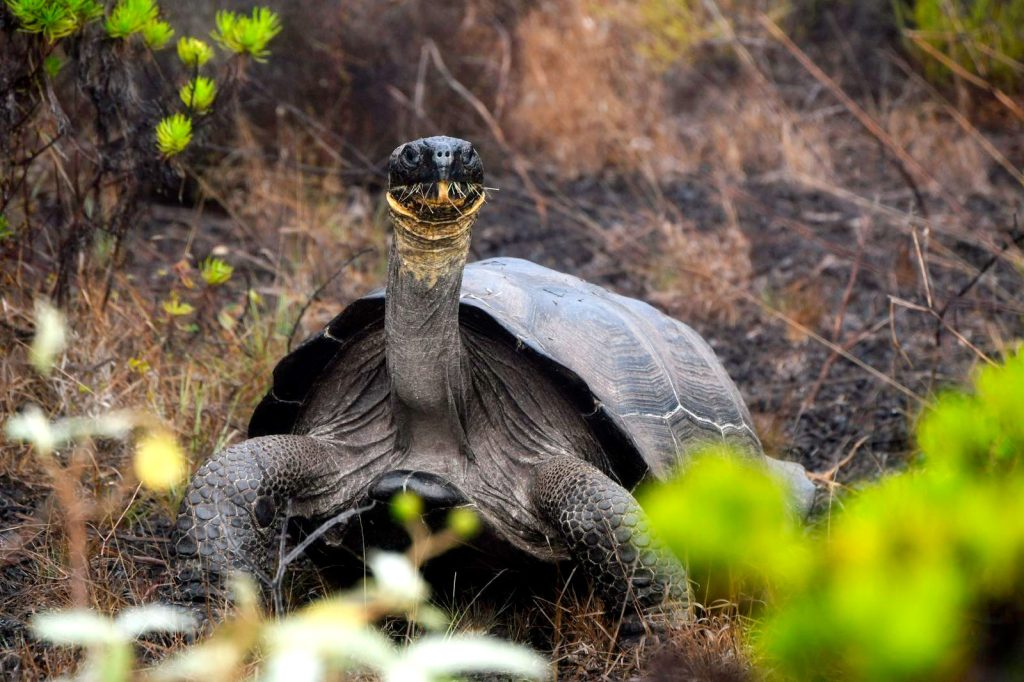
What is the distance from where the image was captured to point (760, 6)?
330 inches

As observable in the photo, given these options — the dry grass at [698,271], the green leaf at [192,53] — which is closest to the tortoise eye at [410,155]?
the green leaf at [192,53]

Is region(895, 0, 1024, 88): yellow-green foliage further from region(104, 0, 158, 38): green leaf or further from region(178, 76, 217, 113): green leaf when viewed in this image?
region(104, 0, 158, 38): green leaf

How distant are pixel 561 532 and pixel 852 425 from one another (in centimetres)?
199

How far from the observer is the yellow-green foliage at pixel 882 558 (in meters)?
0.84

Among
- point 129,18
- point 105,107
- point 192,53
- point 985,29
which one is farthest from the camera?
point 985,29

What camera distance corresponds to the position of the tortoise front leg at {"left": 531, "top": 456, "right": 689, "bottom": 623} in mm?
2701

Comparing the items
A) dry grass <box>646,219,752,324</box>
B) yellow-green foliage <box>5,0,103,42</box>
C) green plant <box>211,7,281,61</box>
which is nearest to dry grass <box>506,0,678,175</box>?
dry grass <box>646,219,752,324</box>

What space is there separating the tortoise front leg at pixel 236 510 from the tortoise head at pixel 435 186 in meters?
0.68

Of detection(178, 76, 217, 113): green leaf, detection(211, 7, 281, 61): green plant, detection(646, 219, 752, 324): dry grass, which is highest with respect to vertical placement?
detection(211, 7, 281, 61): green plant

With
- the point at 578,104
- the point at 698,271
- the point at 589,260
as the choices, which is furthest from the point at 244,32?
the point at 578,104

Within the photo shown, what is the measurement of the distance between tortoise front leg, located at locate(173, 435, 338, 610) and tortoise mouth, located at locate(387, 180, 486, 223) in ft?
2.28

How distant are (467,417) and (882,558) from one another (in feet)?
7.14

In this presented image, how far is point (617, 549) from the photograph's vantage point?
8.85 ft

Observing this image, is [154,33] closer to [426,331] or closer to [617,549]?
[426,331]
